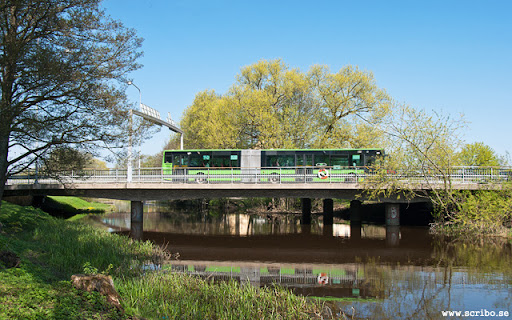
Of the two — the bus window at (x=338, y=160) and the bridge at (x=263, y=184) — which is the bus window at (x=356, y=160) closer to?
the bus window at (x=338, y=160)

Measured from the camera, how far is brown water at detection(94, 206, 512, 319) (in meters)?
12.0

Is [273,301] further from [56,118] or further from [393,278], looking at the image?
[56,118]

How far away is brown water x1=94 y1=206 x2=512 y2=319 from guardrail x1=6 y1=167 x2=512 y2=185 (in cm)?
384

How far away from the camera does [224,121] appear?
4647cm

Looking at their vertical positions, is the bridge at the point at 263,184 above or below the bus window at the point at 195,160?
below

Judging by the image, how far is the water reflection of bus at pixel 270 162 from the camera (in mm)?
31509

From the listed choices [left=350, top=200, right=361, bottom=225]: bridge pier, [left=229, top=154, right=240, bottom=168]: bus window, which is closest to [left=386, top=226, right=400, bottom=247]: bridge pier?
[left=350, top=200, right=361, bottom=225]: bridge pier

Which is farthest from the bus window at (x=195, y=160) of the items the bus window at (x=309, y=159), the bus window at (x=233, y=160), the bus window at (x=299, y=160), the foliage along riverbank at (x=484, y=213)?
the foliage along riverbank at (x=484, y=213)

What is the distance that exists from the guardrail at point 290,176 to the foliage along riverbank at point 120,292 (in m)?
12.5

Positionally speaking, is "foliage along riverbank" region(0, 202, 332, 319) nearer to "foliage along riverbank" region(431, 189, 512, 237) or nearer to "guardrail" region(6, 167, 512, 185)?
"guardrail" region(6, 167, 512, 185)

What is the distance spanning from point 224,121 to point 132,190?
1761 centimetres

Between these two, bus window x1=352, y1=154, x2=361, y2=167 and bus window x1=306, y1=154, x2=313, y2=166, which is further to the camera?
bus window x1=306, y1=154, x2=313, y2=166

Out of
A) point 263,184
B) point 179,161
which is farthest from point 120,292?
point 179,161

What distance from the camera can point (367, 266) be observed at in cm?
1784
